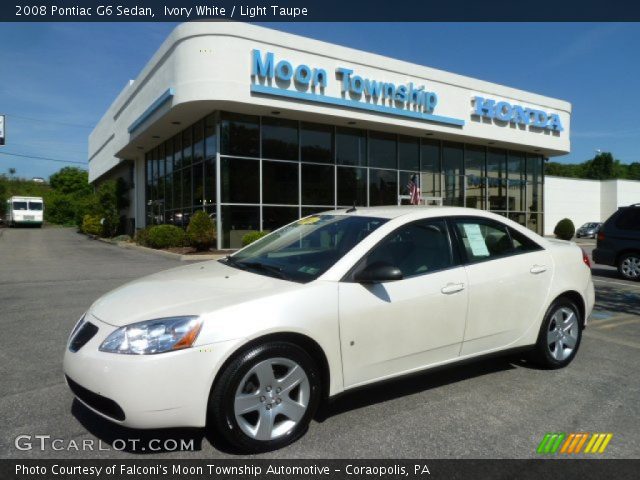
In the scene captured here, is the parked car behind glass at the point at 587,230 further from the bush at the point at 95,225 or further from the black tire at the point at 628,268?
the bush at the point at 95,225

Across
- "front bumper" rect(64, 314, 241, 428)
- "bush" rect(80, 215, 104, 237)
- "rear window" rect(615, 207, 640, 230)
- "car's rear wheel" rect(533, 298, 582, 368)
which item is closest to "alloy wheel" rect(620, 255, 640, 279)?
"rear window" rect(615, 207, 640, 230)

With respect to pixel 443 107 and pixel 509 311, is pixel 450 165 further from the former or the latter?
pixel 509 311

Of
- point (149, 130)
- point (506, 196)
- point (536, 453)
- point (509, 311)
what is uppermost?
point (149, 130)

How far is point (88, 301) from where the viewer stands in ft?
25.2

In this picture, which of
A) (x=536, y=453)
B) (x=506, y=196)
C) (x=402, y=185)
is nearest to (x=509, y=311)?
(x=536, y=453)

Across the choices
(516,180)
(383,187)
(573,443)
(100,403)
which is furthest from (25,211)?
(573,443)

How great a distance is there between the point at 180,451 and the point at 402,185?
64.1ft

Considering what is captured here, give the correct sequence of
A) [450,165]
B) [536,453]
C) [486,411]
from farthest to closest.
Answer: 1. [450,165]
2. [486,411]
3. [536,453]

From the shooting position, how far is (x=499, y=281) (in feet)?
13.3

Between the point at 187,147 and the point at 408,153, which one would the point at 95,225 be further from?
the point at 408,153

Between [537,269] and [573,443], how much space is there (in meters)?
1.64

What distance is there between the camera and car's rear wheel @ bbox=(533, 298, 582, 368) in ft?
14.4

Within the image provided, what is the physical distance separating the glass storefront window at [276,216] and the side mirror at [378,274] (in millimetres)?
14702

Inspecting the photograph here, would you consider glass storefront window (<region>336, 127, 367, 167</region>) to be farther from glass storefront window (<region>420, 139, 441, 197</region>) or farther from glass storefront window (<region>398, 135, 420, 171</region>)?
glass storefront window (<region>420, 139, 441, 197</region>)
